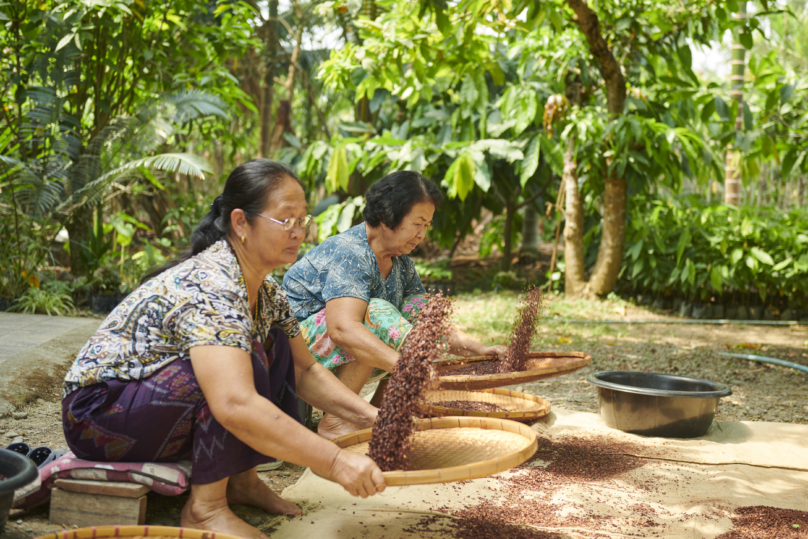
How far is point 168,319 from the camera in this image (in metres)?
1.34

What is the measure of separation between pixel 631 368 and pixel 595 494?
1950 mm

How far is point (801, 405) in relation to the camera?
3025 millimetres

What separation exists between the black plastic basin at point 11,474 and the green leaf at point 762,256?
5090 millimetres

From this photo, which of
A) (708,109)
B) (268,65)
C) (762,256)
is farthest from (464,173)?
(268,65)

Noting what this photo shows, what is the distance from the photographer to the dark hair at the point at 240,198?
1431 mm

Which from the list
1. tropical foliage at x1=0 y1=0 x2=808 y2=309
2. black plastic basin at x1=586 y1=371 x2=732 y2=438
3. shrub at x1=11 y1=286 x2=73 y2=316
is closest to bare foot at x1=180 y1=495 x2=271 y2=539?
black plastic basin at x1=586 y1=371 x2=732 y2=438

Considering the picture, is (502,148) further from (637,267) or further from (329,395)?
(329,395)

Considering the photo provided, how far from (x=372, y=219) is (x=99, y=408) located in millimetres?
1118

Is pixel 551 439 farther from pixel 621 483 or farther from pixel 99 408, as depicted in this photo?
pixel 99 408

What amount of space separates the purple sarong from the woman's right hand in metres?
0.27

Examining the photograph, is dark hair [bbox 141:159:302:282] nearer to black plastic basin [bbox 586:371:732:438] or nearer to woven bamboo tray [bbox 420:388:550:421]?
woven bamboo tray [bbox 420:388:550:421]

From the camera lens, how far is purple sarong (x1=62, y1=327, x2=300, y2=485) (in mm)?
1358

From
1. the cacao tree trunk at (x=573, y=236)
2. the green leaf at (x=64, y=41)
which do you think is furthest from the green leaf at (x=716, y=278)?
the green leaf at (x=64, y=41)

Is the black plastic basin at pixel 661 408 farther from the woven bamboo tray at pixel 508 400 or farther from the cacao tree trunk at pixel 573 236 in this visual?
the cacao tree trunk at pixel 573 236
